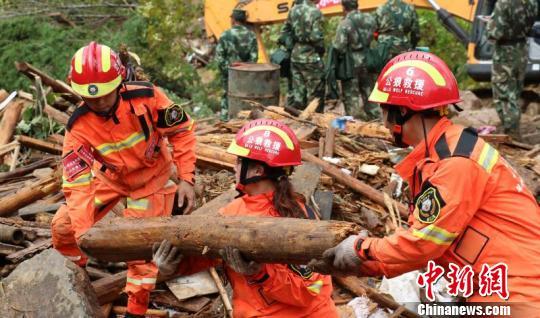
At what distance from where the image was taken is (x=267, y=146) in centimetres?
380

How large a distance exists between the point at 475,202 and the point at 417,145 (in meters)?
0.48

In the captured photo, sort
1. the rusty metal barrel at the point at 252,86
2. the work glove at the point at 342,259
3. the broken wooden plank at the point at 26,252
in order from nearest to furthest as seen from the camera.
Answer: the work glove at the point at 342,259, the broken wooden plank at the point at 26,252, the rusty metal barrel at the point at 252,86

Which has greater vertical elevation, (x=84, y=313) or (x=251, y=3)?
(x=251, y=3)

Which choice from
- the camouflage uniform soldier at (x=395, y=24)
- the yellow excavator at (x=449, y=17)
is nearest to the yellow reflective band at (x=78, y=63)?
the camouflage uniform soldier at (x=395, y=24)

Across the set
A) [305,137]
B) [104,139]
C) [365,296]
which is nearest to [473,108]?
[305,137]

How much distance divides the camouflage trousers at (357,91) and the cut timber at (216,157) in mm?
4452

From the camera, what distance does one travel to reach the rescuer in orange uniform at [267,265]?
3580mm

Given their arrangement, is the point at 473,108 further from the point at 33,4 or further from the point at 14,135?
the point at 33,4

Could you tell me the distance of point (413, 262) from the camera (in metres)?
3.26

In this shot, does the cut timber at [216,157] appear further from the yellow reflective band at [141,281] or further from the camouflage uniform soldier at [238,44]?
the camouflage uniform soldier at [238,44]

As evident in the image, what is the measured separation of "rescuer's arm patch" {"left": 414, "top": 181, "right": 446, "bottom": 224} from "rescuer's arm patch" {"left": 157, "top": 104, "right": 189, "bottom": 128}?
7.69 ft

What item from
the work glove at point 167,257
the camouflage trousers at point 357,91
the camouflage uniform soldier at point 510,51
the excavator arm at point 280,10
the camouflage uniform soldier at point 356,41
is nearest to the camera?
the work glove at point 167,257

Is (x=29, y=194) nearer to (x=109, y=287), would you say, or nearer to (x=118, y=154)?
(x=109, y=287)

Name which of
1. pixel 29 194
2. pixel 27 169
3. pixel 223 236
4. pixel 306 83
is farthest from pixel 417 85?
pixel 306 83
